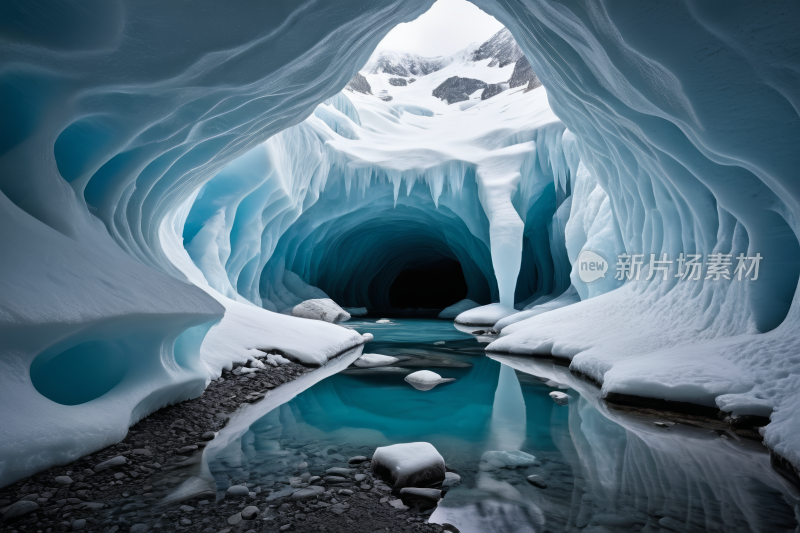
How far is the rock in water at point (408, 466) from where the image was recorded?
246cm

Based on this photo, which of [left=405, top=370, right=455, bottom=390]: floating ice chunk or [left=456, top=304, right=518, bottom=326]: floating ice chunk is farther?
[left=456, top=304, right=518, bottom=326]: floating ice chunk

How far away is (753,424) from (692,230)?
3.08 metres

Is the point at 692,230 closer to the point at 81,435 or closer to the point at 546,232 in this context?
the point at 81,435

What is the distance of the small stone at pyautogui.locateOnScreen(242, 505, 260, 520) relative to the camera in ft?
6.75

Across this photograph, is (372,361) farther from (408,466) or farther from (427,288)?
(427,288)

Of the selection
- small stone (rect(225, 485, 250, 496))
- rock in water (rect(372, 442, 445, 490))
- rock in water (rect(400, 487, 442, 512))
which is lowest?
rock in water (rect(400, 487, 442, 512))

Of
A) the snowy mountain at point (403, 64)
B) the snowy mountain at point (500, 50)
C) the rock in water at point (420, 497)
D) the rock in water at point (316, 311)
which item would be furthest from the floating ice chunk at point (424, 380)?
the snowy mountain at point (403, 64)

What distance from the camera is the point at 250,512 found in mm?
2078

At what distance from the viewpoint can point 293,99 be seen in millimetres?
4594

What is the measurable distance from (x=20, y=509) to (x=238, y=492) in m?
0.85

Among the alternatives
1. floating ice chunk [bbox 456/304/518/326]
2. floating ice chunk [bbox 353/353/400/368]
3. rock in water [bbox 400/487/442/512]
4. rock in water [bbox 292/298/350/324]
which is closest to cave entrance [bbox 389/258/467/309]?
floating ice chunk [bbox 456/304/518/326]

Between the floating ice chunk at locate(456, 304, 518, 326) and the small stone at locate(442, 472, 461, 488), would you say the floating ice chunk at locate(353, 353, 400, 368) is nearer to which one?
the small stone at locate(442, 472, 461, 488)

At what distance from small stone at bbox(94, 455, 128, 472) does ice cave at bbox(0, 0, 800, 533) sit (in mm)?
14

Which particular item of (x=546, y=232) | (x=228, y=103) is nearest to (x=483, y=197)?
(x=546, y=232)
